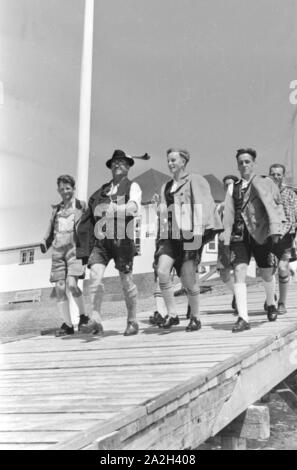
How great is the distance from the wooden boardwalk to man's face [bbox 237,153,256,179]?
5.23ft

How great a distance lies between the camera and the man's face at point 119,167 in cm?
629

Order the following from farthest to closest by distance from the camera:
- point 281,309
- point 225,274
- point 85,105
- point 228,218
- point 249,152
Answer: point 225,274, point 85,105, point 281,309, point 228,218, point 249,152

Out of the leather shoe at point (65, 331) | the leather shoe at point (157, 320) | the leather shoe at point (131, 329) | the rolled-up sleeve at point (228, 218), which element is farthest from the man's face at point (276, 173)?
the leather shoe at point (65, 331)

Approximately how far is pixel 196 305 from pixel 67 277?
142 centimetres

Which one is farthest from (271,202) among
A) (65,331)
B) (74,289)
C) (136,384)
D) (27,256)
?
(27,256)

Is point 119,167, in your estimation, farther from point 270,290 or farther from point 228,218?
point 270,290

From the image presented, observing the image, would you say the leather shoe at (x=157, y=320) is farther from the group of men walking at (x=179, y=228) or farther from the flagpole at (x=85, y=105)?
the flagpole at (x=85, y=105)

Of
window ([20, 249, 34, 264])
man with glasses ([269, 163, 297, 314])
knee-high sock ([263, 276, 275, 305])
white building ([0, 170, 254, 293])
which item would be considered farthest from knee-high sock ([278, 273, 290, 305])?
window ([20, 249, 34, 264])

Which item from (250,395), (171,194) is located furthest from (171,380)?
(171,194)

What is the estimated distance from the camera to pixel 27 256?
122 feet

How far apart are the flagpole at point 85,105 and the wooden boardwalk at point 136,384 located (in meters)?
2.24

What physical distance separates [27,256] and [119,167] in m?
31.8

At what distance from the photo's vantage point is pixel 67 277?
677 centimetres
